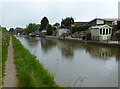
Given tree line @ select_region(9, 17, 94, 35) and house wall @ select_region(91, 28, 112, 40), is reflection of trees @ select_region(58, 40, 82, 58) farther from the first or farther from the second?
tree line @ select_region(9, 17, 94, 35)

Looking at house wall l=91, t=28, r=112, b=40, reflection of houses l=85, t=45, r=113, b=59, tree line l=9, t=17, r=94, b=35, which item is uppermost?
tree line l=9, t=17, r=94, b=35

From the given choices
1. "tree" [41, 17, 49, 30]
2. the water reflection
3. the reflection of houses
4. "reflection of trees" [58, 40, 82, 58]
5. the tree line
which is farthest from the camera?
"tree" [41, 17, 49, 30]

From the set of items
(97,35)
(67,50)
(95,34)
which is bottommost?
(67,50)

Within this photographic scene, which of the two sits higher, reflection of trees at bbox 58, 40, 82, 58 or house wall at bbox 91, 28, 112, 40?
house wall at bbox 91, 28, 112, 40

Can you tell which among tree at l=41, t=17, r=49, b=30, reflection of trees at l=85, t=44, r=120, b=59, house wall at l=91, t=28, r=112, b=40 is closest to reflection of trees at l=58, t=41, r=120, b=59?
reflection of trees at l=85, t=44, r=120, b=59

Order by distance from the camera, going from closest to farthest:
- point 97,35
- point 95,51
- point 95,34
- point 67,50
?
point 95,51 < point 67,50 < point 97,35 < point 95,34

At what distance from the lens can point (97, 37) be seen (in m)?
23.0

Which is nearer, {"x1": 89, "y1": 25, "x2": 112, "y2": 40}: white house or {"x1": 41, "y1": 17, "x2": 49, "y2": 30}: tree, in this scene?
{"x1": 89, "y1": 25, "x2": 112, "y2": 40}: white house

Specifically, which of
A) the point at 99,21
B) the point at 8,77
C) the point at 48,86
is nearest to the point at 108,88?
the point at 48,86

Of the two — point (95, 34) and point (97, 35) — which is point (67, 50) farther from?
point (95, 34)

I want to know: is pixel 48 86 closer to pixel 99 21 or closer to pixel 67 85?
pixel 67 85

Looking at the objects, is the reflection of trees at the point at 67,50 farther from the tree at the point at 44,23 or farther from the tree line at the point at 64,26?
the tree at the point at 44,23

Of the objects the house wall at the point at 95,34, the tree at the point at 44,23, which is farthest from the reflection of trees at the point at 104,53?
the tree at the point at 44,23

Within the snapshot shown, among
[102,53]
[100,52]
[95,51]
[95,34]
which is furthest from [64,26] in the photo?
[102,53]
